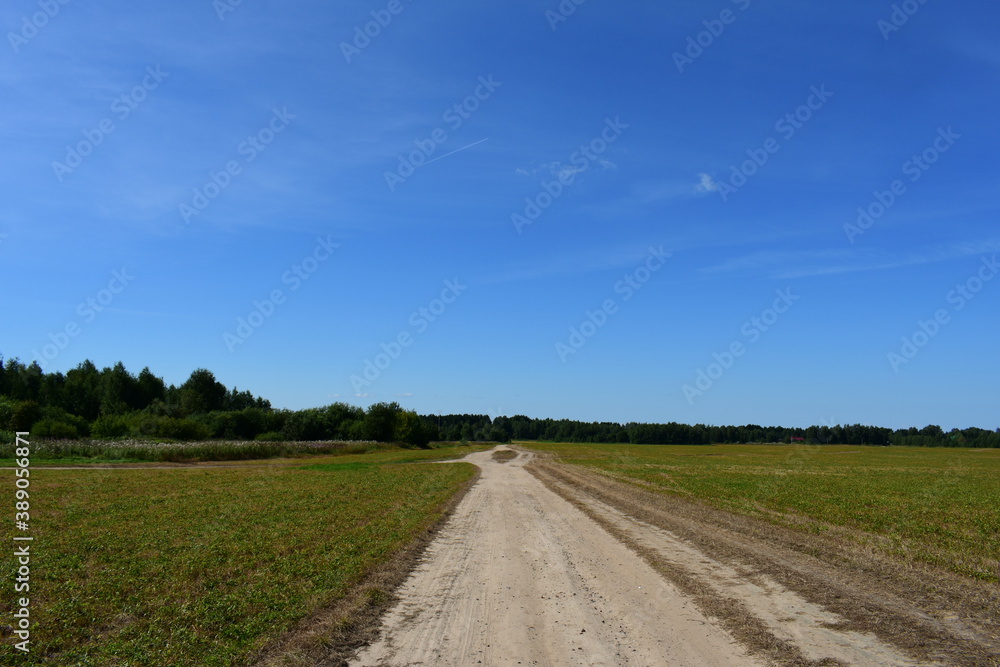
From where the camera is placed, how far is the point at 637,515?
72.8ft

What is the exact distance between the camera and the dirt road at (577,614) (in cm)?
780

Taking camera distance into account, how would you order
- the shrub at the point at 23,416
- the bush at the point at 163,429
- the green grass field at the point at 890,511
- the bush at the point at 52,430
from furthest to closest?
the bush at the point at 163,429, the shrub at the point at 23,416, the bush at the point at 52,430, the green grass field at the point at 890,511

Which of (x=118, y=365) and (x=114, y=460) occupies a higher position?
(x=118, y=365)

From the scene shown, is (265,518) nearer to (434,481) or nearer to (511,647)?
(511,647)

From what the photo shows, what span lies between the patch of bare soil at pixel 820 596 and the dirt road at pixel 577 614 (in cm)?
6

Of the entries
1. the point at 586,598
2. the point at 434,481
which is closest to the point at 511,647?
the point at 586,598

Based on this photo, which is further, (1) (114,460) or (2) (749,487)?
(1) (114,460)

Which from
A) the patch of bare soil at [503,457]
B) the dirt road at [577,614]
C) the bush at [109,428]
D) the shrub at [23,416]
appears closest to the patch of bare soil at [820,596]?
the dirt road at [577,614]

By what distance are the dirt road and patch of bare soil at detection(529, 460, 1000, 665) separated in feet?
0.20

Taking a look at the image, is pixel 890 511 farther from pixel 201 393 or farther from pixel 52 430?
pixel 201 393

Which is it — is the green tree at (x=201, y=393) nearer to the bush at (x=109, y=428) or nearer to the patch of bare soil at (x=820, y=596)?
the bush at (x=109, y=428)

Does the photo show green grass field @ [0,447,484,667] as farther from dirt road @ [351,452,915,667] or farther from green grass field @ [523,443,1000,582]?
green grass field @ [523,443,1000,582]

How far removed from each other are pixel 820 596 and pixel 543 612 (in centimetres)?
514

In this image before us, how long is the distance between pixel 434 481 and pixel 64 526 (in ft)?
75.8
